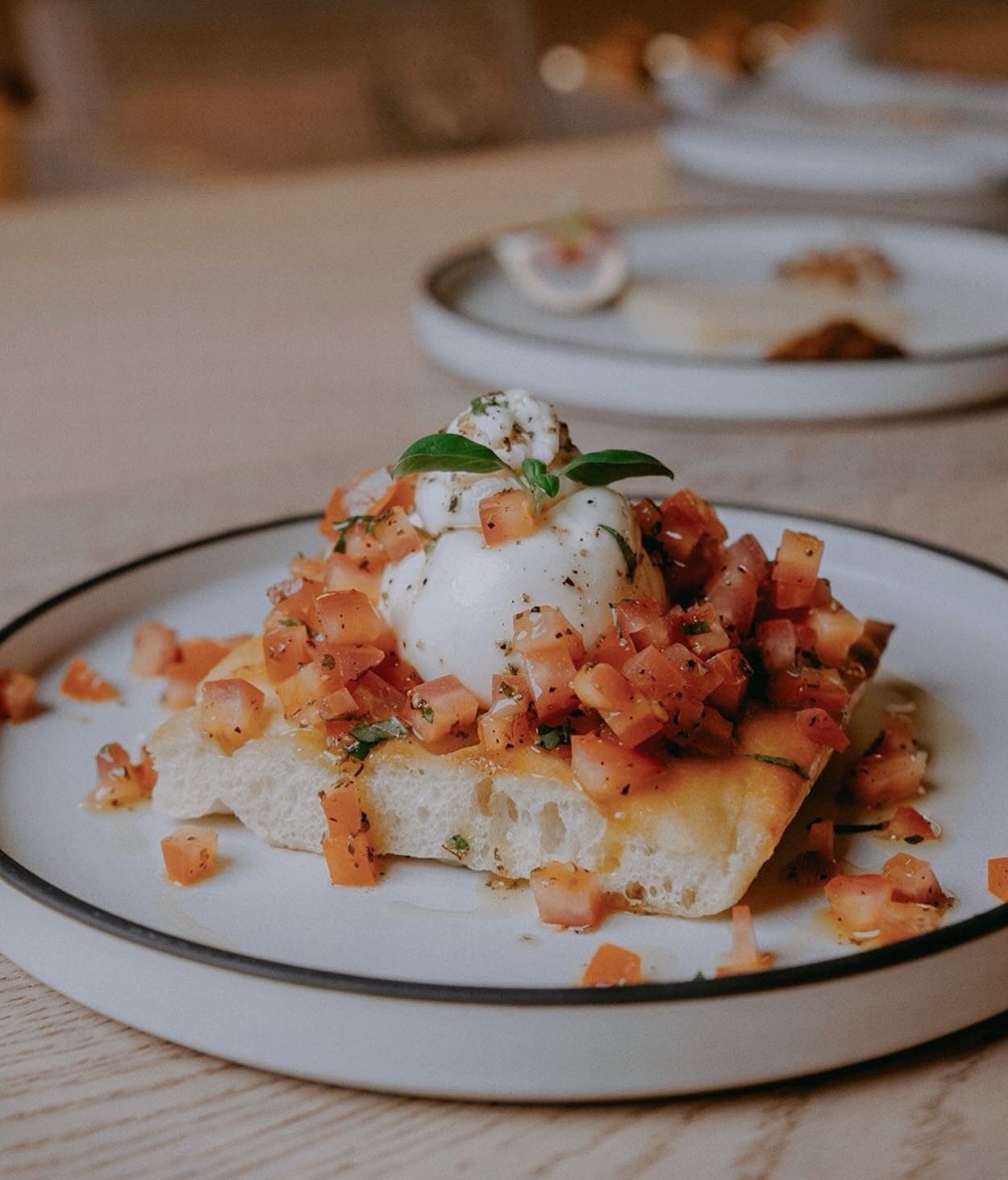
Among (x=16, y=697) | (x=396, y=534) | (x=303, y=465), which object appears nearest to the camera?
(x=396, y=534)

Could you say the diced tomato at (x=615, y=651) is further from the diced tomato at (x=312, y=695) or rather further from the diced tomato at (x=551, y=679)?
the diced tomato at (x=312, y=695)

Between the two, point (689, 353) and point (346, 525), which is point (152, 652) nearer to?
point (346, 525)

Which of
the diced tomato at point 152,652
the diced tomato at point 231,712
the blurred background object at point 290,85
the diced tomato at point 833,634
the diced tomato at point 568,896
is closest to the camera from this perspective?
the diced tomato at point 568,896

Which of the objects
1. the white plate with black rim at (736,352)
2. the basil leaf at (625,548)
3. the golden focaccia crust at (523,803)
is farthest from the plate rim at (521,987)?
the white plate with black rim at (736,352)

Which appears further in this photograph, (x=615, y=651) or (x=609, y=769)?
(x=615, y=651)

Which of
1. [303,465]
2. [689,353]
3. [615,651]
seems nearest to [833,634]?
[615,651]

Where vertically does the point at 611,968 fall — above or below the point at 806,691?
below

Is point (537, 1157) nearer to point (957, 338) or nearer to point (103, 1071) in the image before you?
point (103, 1071)
